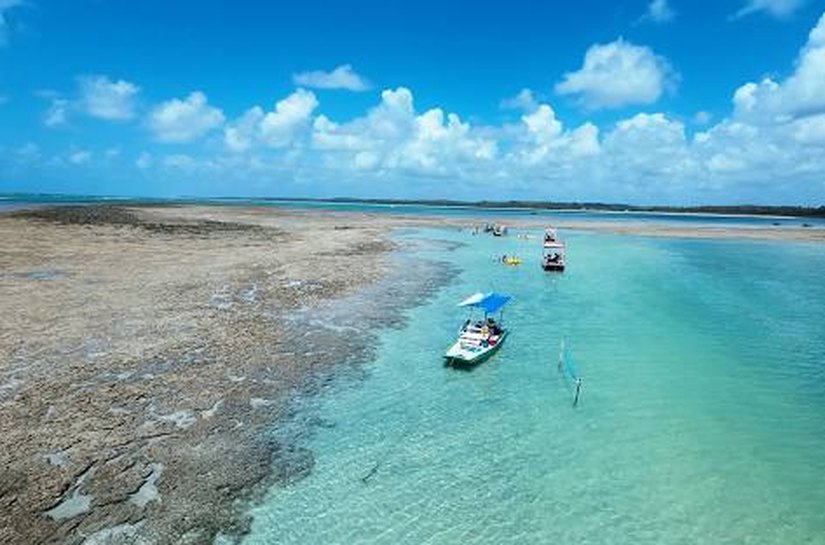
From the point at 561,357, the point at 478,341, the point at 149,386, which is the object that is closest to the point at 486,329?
the point at 478,341

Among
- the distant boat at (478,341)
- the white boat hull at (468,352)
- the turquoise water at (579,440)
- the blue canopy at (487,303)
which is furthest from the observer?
the blue canopy at (487,303)

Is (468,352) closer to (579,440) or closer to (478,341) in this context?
(478,341)

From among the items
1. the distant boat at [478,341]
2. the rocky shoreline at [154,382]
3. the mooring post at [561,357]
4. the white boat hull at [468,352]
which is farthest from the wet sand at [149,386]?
the mooring post at [561,357]

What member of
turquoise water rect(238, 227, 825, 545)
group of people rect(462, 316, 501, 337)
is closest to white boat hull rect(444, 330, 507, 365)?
turquoise water rect(238, 227, 825, 545)

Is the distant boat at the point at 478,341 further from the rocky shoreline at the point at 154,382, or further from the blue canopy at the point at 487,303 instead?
the rocky shoreline at the point at 154,382

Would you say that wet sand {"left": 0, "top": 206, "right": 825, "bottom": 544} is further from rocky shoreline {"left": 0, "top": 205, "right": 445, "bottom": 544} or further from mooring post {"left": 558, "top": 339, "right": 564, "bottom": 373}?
mooring post {"left": 558, "top": 339, "right": 564, "bottom": 373}

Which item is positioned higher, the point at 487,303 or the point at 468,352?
the point at 487,303
